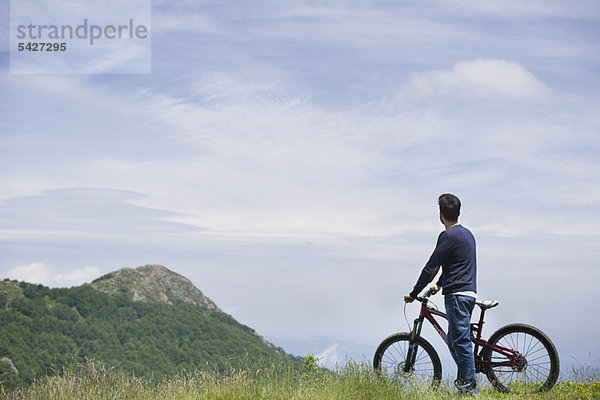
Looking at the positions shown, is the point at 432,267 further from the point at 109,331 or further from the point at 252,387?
the point at 109,331

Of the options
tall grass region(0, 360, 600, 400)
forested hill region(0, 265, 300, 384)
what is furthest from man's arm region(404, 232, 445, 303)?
forested hill region(0, 265, 300, 384)

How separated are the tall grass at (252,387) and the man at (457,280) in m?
0.48

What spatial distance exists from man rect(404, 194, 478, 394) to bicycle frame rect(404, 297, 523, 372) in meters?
0.30

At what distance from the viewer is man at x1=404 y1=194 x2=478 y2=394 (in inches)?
308

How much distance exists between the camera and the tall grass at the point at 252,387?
785 centimetres

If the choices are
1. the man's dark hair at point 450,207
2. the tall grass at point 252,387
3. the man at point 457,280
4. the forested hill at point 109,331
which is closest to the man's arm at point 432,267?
the man at point 457,280

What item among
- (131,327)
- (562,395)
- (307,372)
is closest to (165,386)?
(307,372)

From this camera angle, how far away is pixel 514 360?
321 inches

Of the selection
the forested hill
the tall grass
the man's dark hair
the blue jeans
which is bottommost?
the forested hill

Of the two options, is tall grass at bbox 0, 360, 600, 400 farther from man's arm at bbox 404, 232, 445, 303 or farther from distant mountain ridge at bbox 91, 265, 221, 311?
distant mountain ridge at bbox 91, 265, 221, 311

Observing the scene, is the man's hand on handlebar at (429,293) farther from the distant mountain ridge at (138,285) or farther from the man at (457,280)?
the distant mountain ridge at (138,285)

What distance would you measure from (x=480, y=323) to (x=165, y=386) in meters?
5.03

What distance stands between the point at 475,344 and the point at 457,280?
1.19 m

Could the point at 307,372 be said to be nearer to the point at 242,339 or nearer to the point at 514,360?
the point at 514,360
